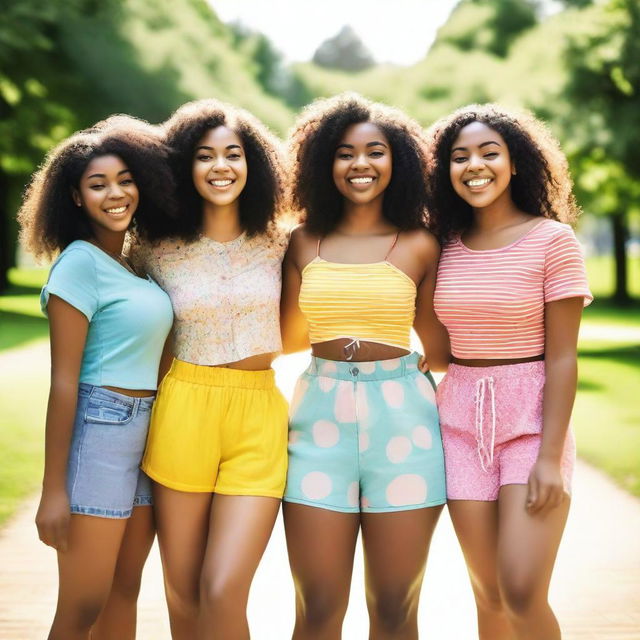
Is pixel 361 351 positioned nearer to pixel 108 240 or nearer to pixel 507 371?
pixel 507 371

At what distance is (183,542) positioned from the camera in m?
3.52

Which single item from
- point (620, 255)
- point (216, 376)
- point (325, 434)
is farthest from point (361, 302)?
point (620, 255)

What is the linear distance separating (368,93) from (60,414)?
2827cm

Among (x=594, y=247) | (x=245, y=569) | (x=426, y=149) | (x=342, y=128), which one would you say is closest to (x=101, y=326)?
(x=245, y=569)

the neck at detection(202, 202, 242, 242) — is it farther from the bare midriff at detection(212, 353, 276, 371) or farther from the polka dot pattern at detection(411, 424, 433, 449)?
the polka dot pattern at detection(411, 424, 433, 449)

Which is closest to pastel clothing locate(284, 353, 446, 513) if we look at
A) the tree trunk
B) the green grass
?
the green grass

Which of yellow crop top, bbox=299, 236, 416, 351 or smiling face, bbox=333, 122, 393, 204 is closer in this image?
yellow crop top, bbox=299, 236, 416, 351

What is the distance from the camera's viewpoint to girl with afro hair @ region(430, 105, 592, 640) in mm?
3344

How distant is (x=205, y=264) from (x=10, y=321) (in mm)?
19557

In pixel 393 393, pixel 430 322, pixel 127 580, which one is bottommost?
pixel 127 580

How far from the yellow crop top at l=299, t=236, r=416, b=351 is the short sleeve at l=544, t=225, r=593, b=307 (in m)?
0.59

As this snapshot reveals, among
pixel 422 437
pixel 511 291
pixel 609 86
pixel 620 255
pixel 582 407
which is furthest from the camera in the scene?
pixel 620 255

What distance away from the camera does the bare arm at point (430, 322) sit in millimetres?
3838

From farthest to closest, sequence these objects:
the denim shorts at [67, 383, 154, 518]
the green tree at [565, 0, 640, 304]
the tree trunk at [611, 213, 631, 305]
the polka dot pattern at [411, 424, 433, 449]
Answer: the tree trunk at [611, 213, 631, 305] → the green tree at [565, 0, 640, 304] → the polka dot pattern at [411, 424, 433, 449] → the denim shorts at [67, 383, 154, 518]
